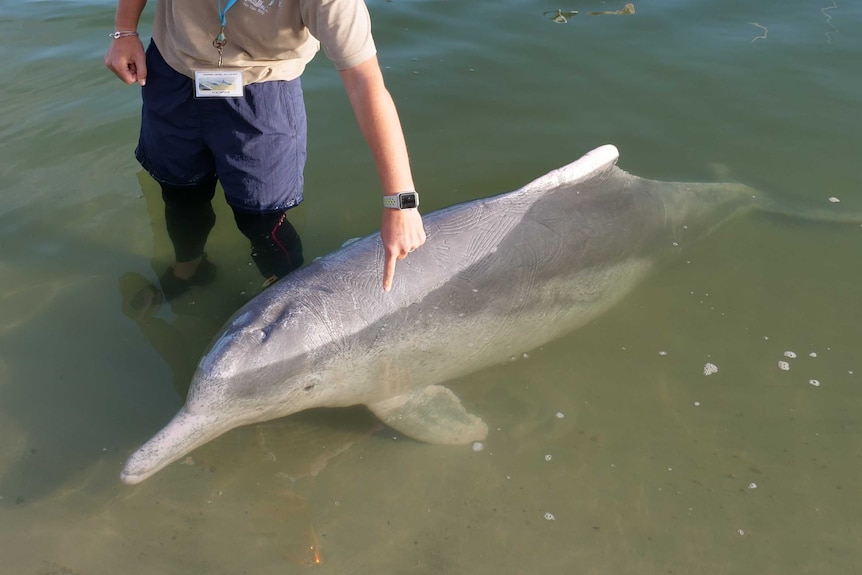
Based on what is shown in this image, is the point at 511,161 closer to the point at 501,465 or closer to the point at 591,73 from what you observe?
the point at 591,73

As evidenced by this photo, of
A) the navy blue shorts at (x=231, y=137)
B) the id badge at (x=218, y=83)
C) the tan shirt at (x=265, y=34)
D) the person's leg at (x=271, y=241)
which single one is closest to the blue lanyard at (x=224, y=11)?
the tan shirt at (x=265, y=34)

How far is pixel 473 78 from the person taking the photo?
8.98 metres

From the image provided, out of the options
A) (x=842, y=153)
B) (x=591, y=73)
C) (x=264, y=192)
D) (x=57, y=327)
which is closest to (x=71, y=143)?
(x=57, y=327)

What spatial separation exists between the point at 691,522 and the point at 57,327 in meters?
4.74

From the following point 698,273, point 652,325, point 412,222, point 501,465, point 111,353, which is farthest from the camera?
point 698,273

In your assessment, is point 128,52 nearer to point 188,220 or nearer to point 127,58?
point 127,58

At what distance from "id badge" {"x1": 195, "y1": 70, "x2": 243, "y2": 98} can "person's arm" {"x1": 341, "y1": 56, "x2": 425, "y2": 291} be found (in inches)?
37.7

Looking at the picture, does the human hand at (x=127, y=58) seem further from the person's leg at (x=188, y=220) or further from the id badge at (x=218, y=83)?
the person's leg at (x=188, y=220)

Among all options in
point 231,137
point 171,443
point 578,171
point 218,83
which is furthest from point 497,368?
point 218,83

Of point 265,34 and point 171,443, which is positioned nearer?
point 265,34

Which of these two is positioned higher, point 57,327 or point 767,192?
point 57,327

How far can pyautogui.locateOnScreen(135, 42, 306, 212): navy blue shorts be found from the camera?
455cm

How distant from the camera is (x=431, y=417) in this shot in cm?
504

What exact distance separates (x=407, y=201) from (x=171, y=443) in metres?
2.11
